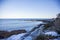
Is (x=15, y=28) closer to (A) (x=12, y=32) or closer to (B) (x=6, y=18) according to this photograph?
(A) (x=12, y=32)

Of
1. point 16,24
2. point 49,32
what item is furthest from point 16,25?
point 49,32

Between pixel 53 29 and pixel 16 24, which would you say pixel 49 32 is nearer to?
pixel 53 29

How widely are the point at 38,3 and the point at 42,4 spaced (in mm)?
60

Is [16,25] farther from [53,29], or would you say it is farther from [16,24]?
[53,29]

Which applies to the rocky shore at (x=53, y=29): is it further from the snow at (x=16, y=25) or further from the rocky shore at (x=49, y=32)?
the snow at (x=16, y=25)

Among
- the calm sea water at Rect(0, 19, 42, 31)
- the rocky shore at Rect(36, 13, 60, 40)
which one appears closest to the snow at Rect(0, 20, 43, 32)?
the calm sea water at Rect(0, 19, 42, 31)

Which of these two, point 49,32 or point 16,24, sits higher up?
point 16,24

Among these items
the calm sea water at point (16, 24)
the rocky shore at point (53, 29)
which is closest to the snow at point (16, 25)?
the calm sea water at point (16, 24)

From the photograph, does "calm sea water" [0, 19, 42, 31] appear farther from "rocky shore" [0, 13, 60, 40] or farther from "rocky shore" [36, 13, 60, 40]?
"rocky shore" [36, 13, 60, 40]

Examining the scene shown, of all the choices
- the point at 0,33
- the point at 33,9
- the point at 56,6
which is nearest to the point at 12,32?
the point at 0,33

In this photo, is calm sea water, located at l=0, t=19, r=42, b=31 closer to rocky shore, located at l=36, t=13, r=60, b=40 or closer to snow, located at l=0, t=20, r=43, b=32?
snow, located at l=0, t=20, r=43, b=32

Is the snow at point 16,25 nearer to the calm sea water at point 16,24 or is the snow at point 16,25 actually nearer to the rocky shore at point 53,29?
the calm sea water at point 16,24

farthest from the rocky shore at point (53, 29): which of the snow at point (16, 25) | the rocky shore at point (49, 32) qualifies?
the snow at point (16, 25)

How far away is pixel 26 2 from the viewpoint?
141 centimetres
